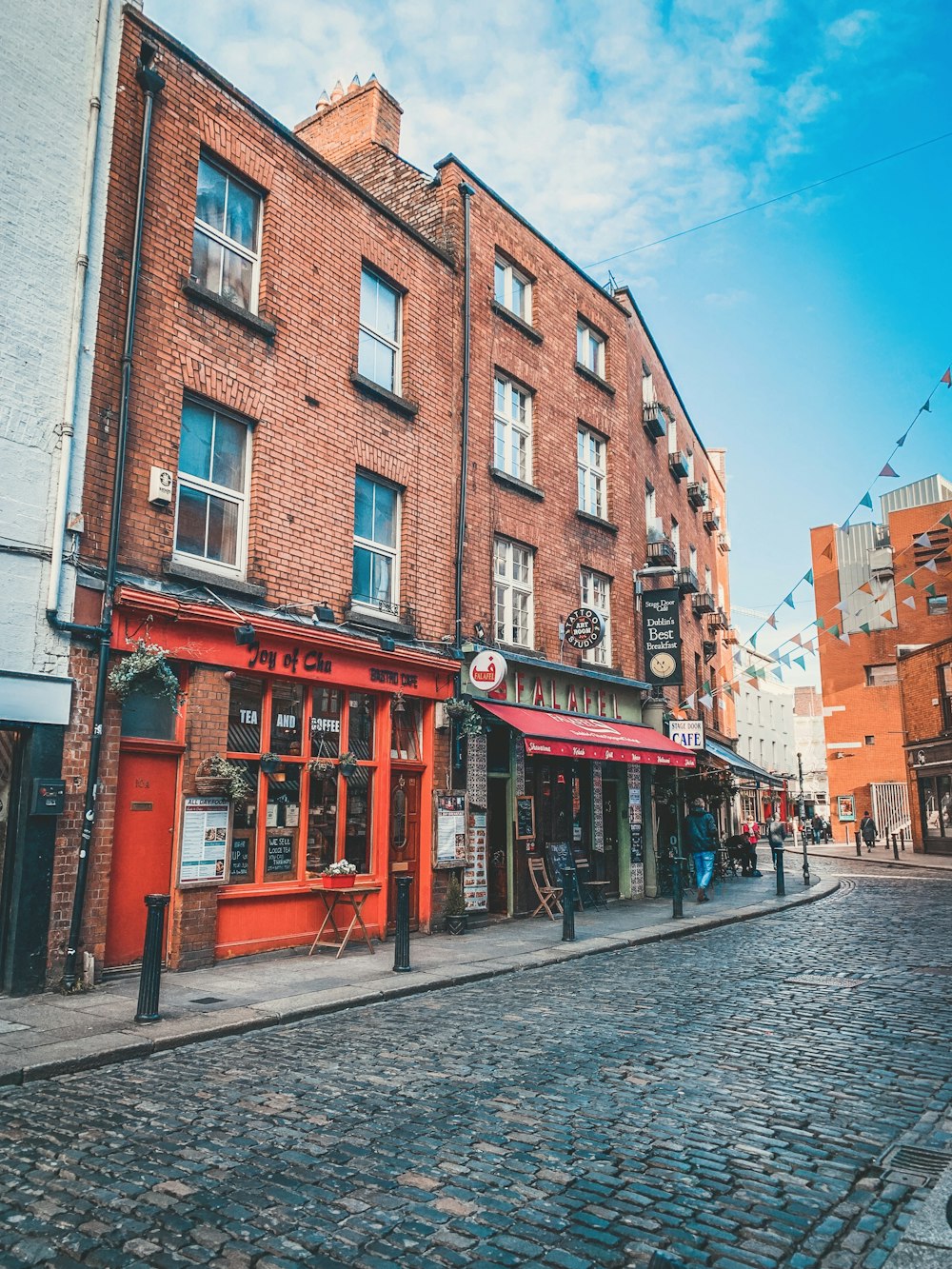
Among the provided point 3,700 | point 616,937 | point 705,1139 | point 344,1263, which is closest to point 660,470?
point 616,937

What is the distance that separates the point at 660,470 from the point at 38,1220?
2326 centimetres

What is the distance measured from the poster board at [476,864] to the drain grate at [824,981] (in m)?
5.47

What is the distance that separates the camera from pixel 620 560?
19.5 meters

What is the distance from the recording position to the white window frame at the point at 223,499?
403 inches

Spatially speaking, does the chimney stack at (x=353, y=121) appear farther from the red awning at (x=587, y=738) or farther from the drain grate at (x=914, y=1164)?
the drain grate at (x=914, y=1164)

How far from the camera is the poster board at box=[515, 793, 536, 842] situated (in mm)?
15156

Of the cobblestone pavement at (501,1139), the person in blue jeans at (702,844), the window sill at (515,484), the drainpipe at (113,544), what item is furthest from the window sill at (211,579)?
the person in blue jeans at (702,844)

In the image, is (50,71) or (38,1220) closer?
(38,1220)

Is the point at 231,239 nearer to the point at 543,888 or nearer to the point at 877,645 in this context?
the point at 543,888

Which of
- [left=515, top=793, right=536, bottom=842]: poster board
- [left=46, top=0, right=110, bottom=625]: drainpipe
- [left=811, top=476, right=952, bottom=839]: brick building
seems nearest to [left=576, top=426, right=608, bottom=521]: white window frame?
[left=515, top=793, right=536, bottom=842]: poster board

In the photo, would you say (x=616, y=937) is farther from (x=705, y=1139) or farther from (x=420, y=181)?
(x=420, y=181)

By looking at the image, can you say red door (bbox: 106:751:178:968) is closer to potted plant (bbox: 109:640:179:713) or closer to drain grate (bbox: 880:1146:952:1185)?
potted plant (bbox: 109:640:179:713)

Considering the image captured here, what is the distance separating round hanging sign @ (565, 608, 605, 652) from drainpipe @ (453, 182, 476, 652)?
9.97ft

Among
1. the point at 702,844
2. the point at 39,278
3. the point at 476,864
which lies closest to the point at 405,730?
the point at 476,864
